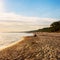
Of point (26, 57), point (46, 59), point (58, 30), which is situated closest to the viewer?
point (46, 59)

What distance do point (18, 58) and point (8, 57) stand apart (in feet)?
4.06

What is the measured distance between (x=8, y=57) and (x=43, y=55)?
3491mm

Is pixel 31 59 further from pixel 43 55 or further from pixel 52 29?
pixel 52 29

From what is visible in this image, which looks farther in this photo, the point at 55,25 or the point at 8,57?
the point at 55,25

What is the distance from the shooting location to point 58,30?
3999 inches

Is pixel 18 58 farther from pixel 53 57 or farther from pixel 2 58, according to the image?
pixel 53 57

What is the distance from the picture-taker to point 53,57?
2259cm

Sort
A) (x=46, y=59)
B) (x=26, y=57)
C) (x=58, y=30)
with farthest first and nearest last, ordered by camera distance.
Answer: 1. (x=58, y=30)
2. (x=26, y=57)
3. (x=46, y=59)

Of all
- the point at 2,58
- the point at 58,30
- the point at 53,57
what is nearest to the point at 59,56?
the point at 53,57

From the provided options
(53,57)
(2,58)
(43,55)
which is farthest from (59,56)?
(2,58)

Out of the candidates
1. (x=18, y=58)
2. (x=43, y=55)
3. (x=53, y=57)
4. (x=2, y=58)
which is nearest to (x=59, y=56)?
(x=53, y=57)

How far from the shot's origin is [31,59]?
2258 centimetres

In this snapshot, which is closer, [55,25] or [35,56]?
[35,56]

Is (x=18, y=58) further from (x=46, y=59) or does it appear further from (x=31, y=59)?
(x=46, y=59)
